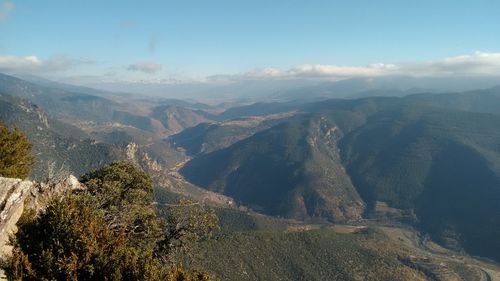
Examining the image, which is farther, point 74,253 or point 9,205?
point 9,205

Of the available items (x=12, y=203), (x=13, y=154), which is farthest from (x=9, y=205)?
(x=13, y=154)

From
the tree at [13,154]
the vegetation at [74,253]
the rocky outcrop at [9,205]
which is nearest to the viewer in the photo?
the vegetation at [74,253]

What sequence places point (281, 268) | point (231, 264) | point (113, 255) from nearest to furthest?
point (113, 255) → point (231, 264) → point (281, 268)

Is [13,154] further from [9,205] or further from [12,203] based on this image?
[9,205]

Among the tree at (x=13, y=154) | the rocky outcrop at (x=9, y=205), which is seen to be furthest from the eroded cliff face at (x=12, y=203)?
the tree at (x=13, y=154)

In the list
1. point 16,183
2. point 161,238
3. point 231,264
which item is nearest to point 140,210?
point 161,238

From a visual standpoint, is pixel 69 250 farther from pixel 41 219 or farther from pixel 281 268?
pixel 281 268

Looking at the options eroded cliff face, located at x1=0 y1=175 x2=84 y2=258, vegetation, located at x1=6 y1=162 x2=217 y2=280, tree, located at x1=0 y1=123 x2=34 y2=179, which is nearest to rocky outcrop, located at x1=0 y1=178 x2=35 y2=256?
eroded cliff face, located at x1=0 y1=175 x2=84 y2=258

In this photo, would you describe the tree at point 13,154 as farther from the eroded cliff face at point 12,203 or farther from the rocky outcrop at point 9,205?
the rocky outcrop at point 9,205
